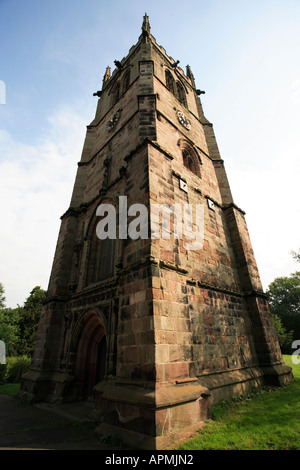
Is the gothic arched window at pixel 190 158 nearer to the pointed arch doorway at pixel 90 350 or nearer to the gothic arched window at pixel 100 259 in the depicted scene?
the gothic arched window at pixel 100 259

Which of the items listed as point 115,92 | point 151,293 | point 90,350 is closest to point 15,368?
point 90,350

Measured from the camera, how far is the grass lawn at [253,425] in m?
3.73

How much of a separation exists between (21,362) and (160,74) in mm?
23131

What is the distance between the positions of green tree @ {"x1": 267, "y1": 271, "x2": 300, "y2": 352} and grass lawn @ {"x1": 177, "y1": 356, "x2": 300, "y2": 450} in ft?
98.5

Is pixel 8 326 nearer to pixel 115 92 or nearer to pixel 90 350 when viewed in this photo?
pixel 90 350

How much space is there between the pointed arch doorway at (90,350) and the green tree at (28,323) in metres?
19.0

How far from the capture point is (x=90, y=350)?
821cm

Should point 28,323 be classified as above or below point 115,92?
below

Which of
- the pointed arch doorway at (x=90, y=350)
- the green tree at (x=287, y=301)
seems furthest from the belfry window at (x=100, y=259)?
the green tree at (x=287, y=301)

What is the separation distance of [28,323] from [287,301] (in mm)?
38808

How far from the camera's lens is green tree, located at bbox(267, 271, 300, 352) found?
1259 inches

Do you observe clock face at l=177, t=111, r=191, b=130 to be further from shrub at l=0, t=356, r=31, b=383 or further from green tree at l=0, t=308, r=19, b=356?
green tree at l=0, t=308, r=19, b=356

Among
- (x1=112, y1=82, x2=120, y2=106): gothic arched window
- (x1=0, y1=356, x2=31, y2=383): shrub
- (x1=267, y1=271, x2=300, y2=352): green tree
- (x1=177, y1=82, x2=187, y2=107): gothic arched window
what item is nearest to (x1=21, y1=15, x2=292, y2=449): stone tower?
(x1=112, y1=82, x2=120, y2=106): gothic arched window
